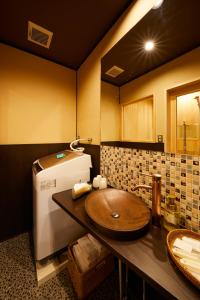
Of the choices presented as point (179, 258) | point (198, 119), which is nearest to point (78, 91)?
point (198, 119)

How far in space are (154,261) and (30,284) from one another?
4.02ft

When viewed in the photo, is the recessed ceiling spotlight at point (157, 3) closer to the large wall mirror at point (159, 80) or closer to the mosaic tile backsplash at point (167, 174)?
the large wall mirror at point (159, 80)

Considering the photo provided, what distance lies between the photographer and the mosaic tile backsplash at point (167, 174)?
762 mm

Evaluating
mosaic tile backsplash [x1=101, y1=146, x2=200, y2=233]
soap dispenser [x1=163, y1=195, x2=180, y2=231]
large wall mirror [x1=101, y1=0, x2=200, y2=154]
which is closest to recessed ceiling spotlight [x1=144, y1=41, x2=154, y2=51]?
large wall mirror [x1=101, y1=0, x2=200, y2=154]

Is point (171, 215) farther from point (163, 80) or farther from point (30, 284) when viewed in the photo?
point (30, 284)

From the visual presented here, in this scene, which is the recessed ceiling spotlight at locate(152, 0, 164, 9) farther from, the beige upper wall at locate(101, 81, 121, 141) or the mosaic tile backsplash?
the mosaic tile backsplash

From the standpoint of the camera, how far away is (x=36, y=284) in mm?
1178

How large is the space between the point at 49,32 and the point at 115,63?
794mm

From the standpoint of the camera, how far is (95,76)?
1.58 metres

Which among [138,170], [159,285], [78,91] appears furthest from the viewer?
[78,91]

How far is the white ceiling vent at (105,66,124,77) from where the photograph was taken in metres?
1.31

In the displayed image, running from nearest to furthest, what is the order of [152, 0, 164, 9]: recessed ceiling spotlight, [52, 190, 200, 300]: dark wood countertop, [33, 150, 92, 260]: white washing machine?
[52, 190, 200, 300]: dark wood countertop < [152, 0, 164, 9]: recessed ceiling spotlight < [33, 150, 92, 260]: white washing machine

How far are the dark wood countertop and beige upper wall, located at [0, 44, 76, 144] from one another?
1.35 m

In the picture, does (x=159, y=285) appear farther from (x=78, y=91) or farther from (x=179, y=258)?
(x=78, y=91)
